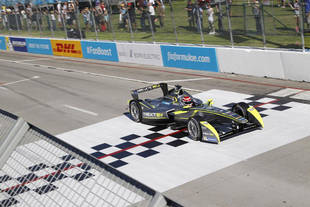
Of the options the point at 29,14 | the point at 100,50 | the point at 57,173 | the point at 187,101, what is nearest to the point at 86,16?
the point at 100,50

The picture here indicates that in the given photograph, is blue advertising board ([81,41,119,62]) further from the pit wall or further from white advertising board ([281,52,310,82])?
white advertising board ([281,52,310,82])

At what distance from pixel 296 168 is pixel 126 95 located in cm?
919

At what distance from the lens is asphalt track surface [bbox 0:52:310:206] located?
8250 mm

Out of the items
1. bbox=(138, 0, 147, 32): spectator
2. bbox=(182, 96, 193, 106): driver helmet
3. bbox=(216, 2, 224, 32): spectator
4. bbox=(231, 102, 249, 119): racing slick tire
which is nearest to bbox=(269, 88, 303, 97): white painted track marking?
bbox=(231, 102, 249, 119): racing slick tire

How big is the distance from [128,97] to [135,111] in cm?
349

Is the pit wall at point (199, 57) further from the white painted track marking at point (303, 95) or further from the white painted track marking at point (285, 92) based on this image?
the white painted track marking at point (303, 95)

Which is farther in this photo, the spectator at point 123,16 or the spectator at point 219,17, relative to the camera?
the spectator at point 123,16

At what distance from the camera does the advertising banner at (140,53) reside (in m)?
22.9

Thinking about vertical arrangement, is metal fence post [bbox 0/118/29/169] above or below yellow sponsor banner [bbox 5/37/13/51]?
above

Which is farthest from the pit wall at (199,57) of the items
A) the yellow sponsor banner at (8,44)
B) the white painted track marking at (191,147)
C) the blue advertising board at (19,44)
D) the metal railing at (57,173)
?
the metal railing at (57,173)

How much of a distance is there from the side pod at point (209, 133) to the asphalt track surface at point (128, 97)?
1.14 metres

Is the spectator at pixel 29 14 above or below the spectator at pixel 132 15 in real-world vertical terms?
above

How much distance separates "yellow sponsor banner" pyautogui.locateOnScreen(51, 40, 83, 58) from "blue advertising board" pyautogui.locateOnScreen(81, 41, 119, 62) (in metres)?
0.65

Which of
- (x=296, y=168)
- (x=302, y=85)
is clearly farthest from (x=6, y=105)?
(x=296, y=168)
